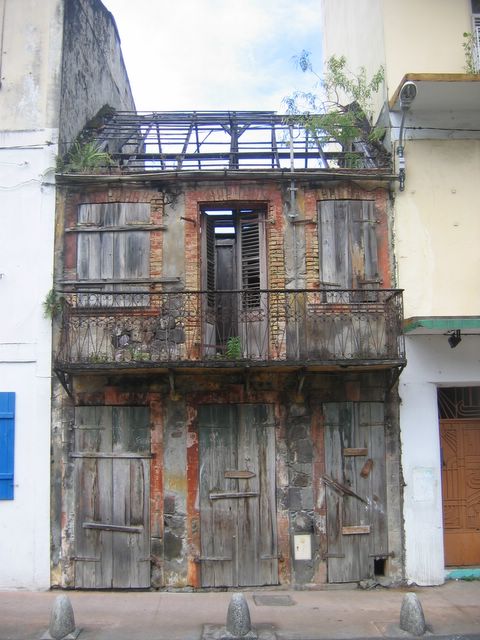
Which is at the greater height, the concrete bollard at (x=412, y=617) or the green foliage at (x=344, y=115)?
the green foliage at (x=344, y=115)

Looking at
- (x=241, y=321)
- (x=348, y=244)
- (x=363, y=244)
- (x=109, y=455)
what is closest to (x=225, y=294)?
(x=241, y=321)

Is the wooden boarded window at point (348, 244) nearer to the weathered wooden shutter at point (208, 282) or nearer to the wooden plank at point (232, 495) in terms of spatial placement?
the weathered wooden shutter at point (208, 282)

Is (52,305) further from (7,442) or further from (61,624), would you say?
(61,624)

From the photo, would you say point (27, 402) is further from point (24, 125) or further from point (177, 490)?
point (24, 125)

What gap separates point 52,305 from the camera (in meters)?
10.0

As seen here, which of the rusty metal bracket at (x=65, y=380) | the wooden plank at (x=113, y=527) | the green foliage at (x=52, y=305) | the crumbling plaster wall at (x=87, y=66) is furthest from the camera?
the crumbling plaster wall at (x=87, y=66)

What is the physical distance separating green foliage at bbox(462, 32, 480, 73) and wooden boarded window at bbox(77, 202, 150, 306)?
612cm

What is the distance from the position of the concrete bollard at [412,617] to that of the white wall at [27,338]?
211 inches

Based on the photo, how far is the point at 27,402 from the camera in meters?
9.92

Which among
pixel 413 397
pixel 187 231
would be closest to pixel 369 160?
pixel 187 231

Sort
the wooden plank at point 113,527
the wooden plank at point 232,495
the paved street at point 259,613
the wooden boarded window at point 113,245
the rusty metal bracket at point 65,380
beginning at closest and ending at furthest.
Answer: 1. the paved street at point 259,613
2. the rusty metal bracket at point 65,380
3. the wooden plank at point 113,527
4. the wooden plank at point 232,495
5. the wooden boarded window at point 113,245

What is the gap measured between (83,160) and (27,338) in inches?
125

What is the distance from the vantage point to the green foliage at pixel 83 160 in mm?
10516

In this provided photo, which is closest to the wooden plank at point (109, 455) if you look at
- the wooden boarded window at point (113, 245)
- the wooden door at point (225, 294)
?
the wooden door at point (225, 294)
